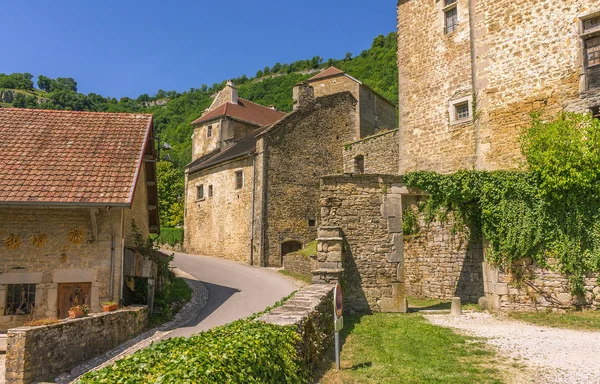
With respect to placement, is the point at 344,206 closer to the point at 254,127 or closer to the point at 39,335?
the point at 39,335

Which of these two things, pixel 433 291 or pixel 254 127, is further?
pixel 254 127

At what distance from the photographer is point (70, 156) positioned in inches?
471

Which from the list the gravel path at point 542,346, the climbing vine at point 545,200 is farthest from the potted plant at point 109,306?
the climbing vine at point 545,200

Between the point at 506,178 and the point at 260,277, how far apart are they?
12061mm

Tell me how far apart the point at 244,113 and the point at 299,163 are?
591 inches

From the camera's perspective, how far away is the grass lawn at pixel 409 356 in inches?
235

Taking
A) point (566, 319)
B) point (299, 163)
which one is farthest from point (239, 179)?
point (566, 319)

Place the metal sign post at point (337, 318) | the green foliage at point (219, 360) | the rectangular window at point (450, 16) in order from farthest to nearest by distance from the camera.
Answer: the rectangular window at point (450, 16), the metal sign post at point (337, 318), the green foliage at point (219, 360)

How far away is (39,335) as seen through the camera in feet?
23.9

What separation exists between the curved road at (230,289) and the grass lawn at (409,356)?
4439 mm

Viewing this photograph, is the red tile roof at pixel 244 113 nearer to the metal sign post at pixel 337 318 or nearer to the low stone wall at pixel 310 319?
the low stone wall at pixel 310 319

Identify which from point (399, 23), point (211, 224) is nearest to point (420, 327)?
point (399, 23)

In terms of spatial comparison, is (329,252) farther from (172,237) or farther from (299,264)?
(172,237)

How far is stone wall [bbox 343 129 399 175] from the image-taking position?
21484mm
